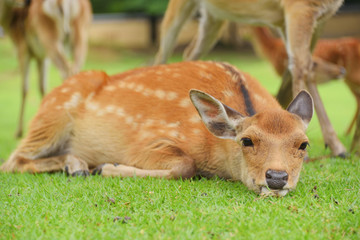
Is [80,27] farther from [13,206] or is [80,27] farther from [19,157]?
[13,206]

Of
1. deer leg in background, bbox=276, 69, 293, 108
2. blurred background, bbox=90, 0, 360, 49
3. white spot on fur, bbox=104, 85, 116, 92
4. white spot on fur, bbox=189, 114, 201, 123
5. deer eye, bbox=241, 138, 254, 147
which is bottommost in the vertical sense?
blurred background, bbox=90, 0, 360, 49

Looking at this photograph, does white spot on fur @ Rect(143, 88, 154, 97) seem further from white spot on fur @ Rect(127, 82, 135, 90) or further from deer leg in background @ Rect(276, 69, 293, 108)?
deer leg in background @ Rect(276, 69, 293, 108)

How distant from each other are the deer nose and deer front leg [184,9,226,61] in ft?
11.6

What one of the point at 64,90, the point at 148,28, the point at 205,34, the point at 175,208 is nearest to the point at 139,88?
the point at 64,90

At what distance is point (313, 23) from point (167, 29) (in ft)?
6.44

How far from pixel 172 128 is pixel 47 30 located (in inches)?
166

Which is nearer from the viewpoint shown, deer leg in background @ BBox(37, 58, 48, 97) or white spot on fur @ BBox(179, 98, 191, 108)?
white spot on fur @ BBox(179, 98, 191, 108)

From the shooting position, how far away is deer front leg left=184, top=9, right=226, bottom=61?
6333 millimetres

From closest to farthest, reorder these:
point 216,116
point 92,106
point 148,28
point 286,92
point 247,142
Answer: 1. point 247,142
2. point 216,116
3. point 92,106
4. point 286,92
5. point 148,28

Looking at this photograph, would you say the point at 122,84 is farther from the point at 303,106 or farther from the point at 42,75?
the point at 42,75

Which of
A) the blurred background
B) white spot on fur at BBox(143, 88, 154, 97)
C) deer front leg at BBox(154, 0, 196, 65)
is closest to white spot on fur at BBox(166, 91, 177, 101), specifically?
white spot on fur at BBox(143, 88, 154, 97)

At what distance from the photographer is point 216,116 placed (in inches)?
138

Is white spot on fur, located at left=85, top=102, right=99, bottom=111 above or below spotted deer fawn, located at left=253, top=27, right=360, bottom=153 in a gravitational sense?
above

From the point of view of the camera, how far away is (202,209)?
299cm
